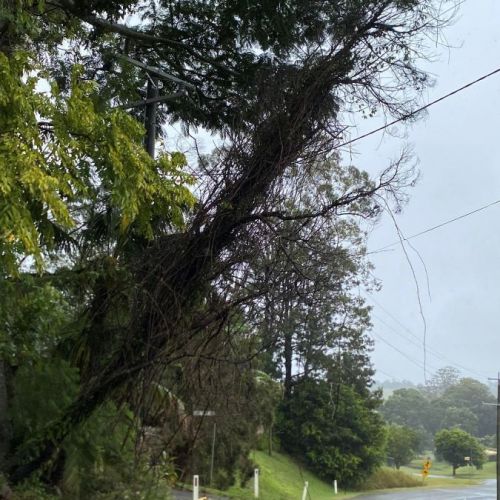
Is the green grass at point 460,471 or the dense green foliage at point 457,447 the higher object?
the dense green foliage at point 457,447

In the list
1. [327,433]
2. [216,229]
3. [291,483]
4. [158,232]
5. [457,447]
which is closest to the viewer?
[216,229]

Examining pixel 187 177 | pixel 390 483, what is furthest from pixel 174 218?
pixel 390 483

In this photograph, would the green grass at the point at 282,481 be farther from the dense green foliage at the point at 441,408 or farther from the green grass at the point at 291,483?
the dense green foliage at the point at 441,408

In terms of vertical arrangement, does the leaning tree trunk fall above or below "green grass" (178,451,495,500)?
above

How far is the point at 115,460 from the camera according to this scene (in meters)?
9.80

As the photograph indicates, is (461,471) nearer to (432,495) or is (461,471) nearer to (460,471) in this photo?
(460,471)

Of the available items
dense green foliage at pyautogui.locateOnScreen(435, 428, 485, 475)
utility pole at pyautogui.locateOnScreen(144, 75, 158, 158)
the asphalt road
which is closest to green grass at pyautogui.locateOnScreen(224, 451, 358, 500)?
the asphalt road

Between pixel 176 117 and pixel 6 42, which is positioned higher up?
pixel 176 117

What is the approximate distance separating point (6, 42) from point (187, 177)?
305cm

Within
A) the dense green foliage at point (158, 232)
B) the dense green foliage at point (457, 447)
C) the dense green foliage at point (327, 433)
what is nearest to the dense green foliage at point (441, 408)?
the dense green foliage at point (457, 447)

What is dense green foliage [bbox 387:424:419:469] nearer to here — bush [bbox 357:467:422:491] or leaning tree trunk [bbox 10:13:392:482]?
bush [bbox 357:467:422:491]

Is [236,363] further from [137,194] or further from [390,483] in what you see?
[390,483]

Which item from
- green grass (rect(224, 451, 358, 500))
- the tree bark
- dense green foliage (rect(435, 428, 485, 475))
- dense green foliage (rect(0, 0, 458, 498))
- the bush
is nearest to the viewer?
dense green foliage (rect(0, 0, 458, 498))

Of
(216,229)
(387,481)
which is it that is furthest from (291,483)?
(216,229)
